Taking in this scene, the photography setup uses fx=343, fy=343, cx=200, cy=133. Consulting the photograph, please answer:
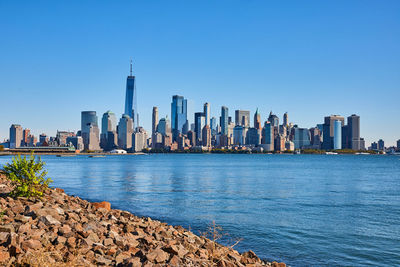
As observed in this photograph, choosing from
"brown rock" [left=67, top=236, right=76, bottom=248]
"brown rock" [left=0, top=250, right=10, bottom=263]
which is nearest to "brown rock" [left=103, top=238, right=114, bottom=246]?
"brown rock" [left=67, top=236, right=76, bottom=248]

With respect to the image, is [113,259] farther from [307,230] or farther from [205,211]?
[205,211]

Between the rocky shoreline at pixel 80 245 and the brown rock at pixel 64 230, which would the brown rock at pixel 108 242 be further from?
the brown rock at pixel 64 230

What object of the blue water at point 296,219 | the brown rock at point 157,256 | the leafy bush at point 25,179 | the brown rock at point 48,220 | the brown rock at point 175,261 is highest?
the leafy bush at point 25,179

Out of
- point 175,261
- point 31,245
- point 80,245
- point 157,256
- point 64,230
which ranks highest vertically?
point 31,245

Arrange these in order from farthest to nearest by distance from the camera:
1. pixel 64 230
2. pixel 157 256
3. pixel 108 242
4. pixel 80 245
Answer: pixel 64 230 → pixel 108 242 → pixel 80 245 → pixel 157 256

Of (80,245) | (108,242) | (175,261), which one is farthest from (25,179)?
(175,261)

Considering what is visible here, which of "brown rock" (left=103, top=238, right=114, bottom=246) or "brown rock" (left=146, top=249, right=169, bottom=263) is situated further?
"brown rock" (left=103, top=238, right=114, bottom=246)

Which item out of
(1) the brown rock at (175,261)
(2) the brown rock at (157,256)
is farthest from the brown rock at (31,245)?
(1) the brown rock at (175,261)

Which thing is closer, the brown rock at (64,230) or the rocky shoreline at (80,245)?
the rocky shoreline at (80,245)

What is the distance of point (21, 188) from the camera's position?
21172 mm

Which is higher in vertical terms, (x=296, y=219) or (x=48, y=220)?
(x=48, y=220)

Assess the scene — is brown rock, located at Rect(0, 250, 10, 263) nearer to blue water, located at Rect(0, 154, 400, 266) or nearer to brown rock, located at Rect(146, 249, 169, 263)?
brown rock, located at Rect(146, 249, 169, 263)

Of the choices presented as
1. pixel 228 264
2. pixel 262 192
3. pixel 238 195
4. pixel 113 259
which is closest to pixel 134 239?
pixel 113 259

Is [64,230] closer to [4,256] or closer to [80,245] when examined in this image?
[80,245]
